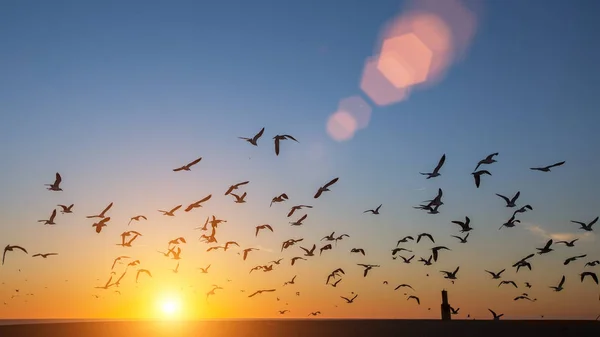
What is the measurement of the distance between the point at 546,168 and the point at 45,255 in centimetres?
3699

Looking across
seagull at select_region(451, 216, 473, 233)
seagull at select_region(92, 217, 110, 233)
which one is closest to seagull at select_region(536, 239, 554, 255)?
seagull at select_region(451, 216, 473, 233)

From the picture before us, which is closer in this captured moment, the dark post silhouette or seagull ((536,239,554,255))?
seagull ((536,239,554,255))

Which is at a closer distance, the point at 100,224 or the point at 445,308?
the point at 100,224

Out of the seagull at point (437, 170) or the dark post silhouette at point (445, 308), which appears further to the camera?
the dark post silhouette at point (445, 308)

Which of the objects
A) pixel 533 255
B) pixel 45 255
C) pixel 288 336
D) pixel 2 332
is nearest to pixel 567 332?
pixel 533 255

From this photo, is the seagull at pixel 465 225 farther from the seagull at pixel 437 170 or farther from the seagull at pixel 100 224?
the seagull at pixel 100 224

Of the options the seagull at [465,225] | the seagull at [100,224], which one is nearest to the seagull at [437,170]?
the seagull at [465,225]

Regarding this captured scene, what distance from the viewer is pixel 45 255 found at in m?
40.6

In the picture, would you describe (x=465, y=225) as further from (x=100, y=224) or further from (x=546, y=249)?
(x=100, y=224)

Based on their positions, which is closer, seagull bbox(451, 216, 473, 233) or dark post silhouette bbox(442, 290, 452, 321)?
seagull bbox(451, 216, 473, 233)

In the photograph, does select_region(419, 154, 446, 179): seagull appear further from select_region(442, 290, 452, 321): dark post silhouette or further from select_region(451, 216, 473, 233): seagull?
select_region(442, 290, 452, 321): dark post silhouette

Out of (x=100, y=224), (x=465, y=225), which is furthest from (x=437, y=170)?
(x=100, y=224)

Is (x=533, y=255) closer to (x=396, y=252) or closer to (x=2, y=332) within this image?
(x=396, y=252)

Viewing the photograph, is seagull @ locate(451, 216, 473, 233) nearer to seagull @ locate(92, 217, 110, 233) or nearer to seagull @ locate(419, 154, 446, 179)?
seagull @ locate(419, 154, 446, 179)
